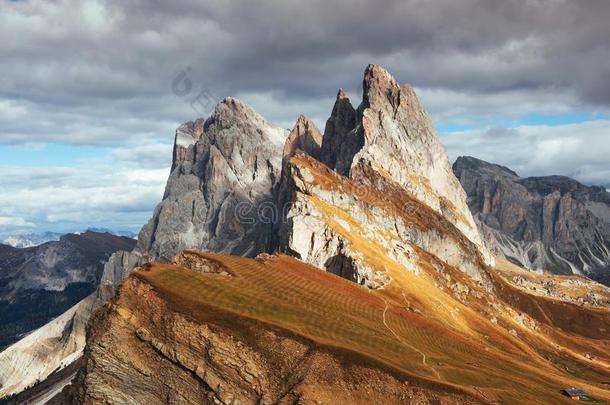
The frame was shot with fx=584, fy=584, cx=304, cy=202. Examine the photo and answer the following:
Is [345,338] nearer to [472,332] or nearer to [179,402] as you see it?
[179,402]

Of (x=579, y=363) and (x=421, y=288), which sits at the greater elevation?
(x=421, y=288)

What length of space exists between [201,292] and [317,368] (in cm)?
1735

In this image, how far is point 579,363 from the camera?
157m

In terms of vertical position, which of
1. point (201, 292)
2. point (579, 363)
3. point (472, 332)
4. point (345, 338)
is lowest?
point (579, 363)

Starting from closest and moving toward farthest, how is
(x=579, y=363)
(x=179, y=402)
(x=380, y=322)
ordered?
(x=179, y=402)
(x=380, y=322)
(x=579, y=363)

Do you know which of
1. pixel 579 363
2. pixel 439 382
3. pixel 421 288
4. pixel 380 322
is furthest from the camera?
pixel 579 363

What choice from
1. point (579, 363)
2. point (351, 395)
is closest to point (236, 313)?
point (351, 395)

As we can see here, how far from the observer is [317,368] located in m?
60.1

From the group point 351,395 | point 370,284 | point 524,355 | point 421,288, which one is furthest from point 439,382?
point 421,288

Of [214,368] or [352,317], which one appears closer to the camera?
[214,368]

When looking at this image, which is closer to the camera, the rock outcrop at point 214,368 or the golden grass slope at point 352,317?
the rock outcrop at point 214,368

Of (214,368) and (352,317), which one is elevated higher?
(352,317)

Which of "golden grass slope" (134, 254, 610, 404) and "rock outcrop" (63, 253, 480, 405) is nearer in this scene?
"rock outcrop" (63, 253, 480, 405)

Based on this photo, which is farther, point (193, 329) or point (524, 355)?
point (524, 355)
